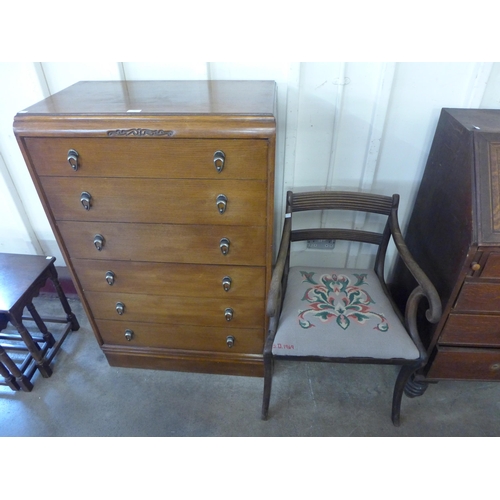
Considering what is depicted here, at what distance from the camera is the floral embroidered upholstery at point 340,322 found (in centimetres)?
133

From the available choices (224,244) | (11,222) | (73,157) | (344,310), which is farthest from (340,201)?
(11,222)

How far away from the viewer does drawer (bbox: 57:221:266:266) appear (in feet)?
4.20

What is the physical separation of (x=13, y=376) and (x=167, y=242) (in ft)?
3.80

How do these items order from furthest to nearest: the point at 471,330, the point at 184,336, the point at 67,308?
the point at 67,308 < the point at 184,336 < the point at 471,330

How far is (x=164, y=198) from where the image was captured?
122 centimetres

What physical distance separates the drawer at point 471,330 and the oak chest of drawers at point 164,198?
774 millimetres

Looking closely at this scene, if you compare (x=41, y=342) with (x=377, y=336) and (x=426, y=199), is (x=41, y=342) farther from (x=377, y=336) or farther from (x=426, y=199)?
(x=426, y=199)

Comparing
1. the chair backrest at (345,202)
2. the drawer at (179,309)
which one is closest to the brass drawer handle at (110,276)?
the drawer at (179,309)

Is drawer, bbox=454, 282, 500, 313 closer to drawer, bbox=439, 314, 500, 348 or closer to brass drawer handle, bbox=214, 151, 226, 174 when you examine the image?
drawer, bbox=439, 314, 500, 348

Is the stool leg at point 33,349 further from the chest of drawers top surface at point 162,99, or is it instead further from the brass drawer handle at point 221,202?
the brass drawer handle at point 221,202

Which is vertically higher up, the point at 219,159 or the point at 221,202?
the point at 219,159

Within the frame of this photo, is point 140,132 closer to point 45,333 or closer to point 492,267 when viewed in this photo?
point 492,267

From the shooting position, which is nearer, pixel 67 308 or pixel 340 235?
pixel 340 235

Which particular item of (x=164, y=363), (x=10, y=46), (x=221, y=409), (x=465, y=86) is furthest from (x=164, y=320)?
(x=465, y=86)
